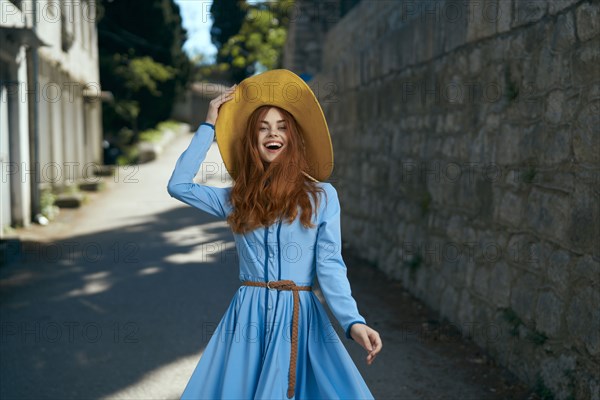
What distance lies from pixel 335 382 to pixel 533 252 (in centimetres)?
207

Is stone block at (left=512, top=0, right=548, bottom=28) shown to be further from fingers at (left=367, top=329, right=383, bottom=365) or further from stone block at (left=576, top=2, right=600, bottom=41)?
fingers at (left=367, top=329, right=383, bottom=365)

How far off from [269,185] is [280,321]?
49 centimetres

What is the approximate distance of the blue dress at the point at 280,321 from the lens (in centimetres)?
237

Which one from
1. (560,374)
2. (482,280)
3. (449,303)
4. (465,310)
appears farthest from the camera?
(449,303)

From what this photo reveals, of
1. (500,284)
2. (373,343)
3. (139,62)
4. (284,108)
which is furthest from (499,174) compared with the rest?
(139,62)

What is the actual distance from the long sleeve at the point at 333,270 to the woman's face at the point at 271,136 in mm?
261

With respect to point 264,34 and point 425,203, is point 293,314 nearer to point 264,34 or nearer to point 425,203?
point 425,203

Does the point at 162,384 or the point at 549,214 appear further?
the point at 162,384

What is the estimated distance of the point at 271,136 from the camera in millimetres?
2611

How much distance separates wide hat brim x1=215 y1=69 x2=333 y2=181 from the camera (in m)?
2.60

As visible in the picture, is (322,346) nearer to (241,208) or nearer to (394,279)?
(241,208)

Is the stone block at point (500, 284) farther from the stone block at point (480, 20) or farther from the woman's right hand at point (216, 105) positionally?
the woman's right hand at point (216, 105)

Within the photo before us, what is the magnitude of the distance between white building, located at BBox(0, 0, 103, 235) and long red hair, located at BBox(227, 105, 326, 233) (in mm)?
7010

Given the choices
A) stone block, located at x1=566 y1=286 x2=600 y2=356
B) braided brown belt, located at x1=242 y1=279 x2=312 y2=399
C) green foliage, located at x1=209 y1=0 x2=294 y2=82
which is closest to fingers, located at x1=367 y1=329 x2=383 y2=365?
braided brown belt, located at x1=242 y1=279 x2=312 y2=399
